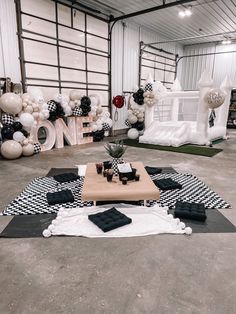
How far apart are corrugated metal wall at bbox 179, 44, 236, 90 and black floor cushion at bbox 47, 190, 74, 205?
10.8m

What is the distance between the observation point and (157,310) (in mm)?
1277

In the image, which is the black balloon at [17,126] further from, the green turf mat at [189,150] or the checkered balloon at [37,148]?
the green turf mat at [189,150]

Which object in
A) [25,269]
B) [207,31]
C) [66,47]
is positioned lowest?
[25,269]

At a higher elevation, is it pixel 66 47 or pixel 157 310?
pixel 66 47

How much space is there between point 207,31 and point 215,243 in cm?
935

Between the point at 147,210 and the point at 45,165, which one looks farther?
the point at 45,165

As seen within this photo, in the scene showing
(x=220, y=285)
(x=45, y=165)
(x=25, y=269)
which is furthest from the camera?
(x=45, y=165)

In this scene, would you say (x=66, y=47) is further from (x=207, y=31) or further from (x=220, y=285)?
(x=220, y=285)

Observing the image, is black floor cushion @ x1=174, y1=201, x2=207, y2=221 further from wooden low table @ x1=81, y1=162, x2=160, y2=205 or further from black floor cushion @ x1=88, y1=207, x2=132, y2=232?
black floor cushion @ x1=88, y1=207, x2=132, y2=232

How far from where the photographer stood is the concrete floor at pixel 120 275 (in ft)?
4.30

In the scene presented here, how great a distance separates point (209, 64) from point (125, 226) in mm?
11404

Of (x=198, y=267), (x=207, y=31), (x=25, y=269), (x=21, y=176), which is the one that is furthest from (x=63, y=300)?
(x=207, y=31)

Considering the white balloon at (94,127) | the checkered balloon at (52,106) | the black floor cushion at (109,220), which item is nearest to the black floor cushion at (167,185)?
the black floor cushion at (109,220)

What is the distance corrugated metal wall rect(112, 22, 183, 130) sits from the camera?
7.88 metres
